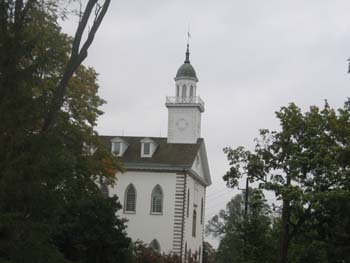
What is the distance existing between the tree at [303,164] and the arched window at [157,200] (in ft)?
87.8

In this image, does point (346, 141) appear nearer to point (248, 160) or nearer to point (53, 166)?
point (248, 160)

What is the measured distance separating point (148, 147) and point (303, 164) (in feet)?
103

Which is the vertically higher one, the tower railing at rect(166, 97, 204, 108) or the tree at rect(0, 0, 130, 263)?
the tower railing at rect(166, 97, 204, 108)

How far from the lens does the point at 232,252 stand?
186 feet

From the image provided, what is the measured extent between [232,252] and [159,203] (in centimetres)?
684

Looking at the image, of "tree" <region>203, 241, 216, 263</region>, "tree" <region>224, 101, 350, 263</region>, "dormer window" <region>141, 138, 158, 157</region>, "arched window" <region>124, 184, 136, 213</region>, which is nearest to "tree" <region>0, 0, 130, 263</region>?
"tree" <region>224, 101, 350, 263</region>

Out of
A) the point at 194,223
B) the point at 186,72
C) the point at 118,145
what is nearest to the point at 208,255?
the point at 194,223

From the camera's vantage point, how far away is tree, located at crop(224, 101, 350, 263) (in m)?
27.3

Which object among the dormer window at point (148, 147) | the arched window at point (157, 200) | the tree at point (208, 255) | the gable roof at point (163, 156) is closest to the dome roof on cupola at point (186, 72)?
the gable roof at point (163, 156)

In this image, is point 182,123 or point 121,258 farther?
point 182,123

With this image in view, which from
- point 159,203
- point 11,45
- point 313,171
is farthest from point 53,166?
point 159,203

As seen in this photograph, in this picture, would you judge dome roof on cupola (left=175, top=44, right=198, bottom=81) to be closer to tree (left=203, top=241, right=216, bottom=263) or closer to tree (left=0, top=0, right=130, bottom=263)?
tree (left=203, top=241, right=216, bottom=263)

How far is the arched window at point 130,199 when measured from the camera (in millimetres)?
57312

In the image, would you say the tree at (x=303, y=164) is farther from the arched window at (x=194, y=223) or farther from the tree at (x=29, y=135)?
the arched window at (x=194, y=223)
